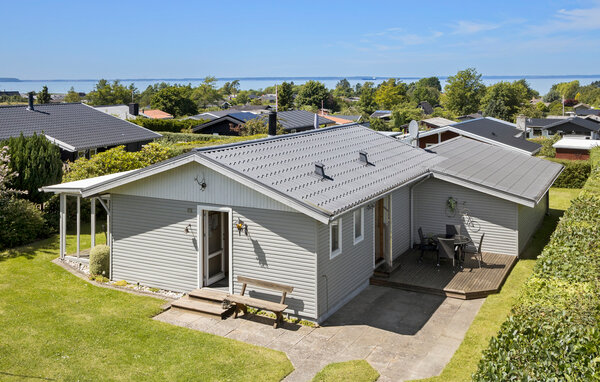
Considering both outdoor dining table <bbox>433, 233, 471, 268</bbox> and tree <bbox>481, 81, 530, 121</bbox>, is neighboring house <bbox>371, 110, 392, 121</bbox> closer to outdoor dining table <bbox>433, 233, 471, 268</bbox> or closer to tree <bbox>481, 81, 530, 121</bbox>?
tree <bbox>481, 81, 530, 121</bbox>

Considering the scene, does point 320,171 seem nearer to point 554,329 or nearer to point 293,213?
point 293,213

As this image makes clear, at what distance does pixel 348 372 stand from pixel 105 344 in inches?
196

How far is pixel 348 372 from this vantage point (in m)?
9.53

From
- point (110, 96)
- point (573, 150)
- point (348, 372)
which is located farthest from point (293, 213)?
point (110, 96)

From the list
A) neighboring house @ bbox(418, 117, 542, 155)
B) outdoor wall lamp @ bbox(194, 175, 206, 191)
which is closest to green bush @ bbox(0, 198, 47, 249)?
outdoor wall lamp @ bbox(194, 175, 206, 191)

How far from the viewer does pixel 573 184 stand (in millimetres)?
30453

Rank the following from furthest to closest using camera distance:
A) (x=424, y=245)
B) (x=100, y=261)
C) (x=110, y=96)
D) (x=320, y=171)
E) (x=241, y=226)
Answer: (x=110, y=96), (x=424, y=245), (x=100, y=261), (x=320, y=171), (x=241, y=226)

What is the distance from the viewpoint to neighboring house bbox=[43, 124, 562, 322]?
11.8m

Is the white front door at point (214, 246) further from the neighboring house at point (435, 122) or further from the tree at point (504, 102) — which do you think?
the tree at point (504, 102)

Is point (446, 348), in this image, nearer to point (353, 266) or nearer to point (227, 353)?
point (353, 266)

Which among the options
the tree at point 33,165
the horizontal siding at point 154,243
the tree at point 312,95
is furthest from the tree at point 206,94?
the horizontal siding at point 154,243

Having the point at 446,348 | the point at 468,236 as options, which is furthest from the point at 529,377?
the point at 468,236

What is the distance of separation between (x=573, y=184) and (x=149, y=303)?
2643 cm

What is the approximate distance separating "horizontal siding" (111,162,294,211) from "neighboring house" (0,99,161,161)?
1437 centimetres
